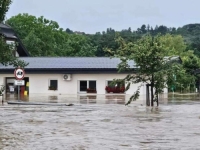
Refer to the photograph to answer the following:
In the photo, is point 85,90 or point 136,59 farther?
point 85,90

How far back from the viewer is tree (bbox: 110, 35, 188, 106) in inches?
1271

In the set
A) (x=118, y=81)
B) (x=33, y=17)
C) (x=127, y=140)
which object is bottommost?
(x=127, y=140)

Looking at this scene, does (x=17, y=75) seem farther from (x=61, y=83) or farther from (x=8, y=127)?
(x=61, y=83)

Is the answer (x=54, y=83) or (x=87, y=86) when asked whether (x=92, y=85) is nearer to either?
(x=87, y=86)

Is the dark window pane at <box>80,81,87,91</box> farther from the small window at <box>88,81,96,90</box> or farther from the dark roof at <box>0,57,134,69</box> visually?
the dark roof at <box>0,57,134,69</box>

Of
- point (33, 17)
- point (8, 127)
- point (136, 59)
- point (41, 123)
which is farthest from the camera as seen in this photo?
point (33, 17)

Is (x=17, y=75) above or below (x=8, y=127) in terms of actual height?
above

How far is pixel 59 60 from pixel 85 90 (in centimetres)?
572

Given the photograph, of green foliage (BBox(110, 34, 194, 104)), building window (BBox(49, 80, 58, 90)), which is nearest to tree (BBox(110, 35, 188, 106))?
green foliage (BBox(110, 34, 194, 104))

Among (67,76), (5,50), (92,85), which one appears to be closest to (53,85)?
(67,76)

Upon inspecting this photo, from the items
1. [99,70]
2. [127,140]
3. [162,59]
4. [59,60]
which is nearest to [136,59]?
[162,59]

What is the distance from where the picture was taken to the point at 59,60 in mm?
68812

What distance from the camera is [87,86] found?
2569 inches

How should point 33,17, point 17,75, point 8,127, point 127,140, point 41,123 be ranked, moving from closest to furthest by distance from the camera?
point 127,140 → point 8,127 → point 41,123 → point 17,75 → point 33,17
